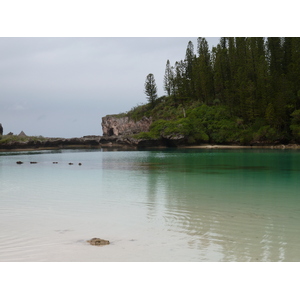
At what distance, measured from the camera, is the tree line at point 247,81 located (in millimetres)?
54031

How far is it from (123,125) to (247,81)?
32.2 metres

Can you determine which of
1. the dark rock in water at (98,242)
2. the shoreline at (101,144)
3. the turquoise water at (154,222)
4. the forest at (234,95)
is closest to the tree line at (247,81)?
the forest at (234,95)

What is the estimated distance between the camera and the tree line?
54031 millimetres

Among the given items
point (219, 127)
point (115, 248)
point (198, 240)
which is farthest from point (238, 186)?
point (219, 127)

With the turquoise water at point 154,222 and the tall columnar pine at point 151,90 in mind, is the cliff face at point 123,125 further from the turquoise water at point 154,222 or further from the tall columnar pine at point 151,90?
the turquoise water at point 154,222

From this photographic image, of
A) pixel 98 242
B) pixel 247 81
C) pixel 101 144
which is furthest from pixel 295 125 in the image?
pixel 98 242

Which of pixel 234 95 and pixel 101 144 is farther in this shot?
pixel 101 144

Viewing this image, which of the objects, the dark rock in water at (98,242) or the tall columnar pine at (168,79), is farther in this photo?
the tall columnar pine at (168,79)

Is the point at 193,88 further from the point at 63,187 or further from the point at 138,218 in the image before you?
the point at 138,218

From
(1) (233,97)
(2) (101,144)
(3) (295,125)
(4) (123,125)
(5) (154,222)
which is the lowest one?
(5) (154,222)

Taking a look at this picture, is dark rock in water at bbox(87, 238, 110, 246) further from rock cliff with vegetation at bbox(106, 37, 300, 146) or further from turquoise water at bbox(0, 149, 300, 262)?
rock cliff with vegetation at bbox(106, 37, 300, 146)

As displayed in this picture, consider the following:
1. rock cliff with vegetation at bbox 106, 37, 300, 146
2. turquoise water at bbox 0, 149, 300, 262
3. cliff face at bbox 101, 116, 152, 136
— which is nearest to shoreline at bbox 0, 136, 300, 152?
rock cliff with vegetation at bbox 106, 37, 300, 146

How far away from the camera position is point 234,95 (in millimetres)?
64562

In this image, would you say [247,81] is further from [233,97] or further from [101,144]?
[101,144]
